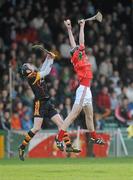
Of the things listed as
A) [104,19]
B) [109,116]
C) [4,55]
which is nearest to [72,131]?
[109,116]

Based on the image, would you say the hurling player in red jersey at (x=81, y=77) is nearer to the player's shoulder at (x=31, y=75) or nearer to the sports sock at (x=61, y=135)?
the sports sock at (x=61, y=135)

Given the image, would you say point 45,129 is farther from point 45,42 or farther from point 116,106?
point 45,42

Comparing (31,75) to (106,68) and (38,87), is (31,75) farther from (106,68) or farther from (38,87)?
(106,68)

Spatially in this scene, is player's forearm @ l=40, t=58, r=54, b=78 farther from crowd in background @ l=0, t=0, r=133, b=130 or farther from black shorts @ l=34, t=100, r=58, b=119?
crowd in background @ l=0, t=0, r=133, b=130

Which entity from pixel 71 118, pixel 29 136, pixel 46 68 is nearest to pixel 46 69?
pixel 46 68

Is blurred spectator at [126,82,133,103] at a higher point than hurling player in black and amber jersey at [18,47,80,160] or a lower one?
higher

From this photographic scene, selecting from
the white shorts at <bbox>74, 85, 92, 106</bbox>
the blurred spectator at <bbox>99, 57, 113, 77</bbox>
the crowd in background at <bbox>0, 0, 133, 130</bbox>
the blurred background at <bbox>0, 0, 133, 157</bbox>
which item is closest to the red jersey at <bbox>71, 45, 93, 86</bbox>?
the white shorts at <bbox>74, 85, 92, 106</bbox>
